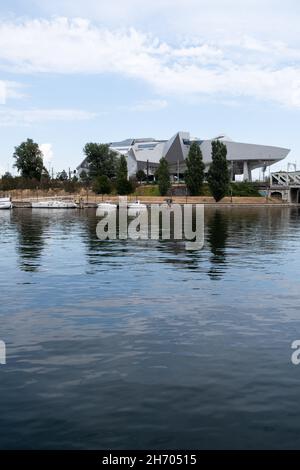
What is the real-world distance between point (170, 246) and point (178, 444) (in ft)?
152

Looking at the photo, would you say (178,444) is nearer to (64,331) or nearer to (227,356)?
(227,356)

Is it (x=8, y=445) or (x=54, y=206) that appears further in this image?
(x=54, y=206)

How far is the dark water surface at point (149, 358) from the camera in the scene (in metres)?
14.2

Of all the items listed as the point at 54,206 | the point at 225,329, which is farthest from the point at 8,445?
the point at 54,206

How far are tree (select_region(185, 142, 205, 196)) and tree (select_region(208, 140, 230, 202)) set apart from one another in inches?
252

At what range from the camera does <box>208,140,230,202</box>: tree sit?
18538 centimetres

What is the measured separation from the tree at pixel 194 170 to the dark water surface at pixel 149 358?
15327 cm

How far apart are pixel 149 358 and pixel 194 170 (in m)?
176

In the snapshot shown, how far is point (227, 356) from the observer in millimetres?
20234
